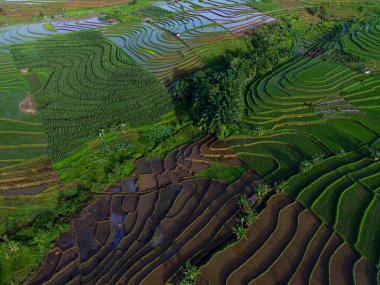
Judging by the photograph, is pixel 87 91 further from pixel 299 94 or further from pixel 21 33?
pixel 21 33

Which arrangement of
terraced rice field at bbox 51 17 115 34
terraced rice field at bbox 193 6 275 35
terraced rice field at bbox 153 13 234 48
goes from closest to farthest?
terraced rice field at bbox 153 13 234 48 → terraced rice field at bbox 193 6 275 35 → terraced rice field at bbox 51 17 115 34

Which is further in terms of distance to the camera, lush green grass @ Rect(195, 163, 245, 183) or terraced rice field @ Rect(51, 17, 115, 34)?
terraced rice field @ Rect(51, 17, 115, 34)

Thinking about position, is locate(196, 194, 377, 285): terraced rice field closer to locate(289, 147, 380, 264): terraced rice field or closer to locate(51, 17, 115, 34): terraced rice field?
locate(289, 147, 380, 264): terraced rice field

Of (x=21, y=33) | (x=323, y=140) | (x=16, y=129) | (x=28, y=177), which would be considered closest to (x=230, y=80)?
(x=323, y=140)

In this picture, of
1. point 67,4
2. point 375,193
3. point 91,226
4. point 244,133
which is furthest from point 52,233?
point 67,4

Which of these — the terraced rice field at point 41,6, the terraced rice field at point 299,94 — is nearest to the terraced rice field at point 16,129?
the terraced rice field at point 299,94

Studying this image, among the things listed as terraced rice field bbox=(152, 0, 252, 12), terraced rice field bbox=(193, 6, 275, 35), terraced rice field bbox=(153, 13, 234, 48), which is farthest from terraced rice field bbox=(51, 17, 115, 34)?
terraced rice field bbox=(193, 6, 275, 35)

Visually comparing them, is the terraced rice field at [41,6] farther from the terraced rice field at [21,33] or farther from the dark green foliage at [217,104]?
the dark green foliage at [217,104]

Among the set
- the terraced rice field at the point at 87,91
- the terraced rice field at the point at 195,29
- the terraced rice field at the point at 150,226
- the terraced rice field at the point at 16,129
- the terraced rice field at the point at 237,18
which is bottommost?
the terraced rice field at the point at 150,226

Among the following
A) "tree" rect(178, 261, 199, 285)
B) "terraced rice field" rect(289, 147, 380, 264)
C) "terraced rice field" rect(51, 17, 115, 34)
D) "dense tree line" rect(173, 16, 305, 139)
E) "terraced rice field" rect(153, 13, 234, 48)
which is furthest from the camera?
"terraced rice field" rect(51, 17, 115, 34)
